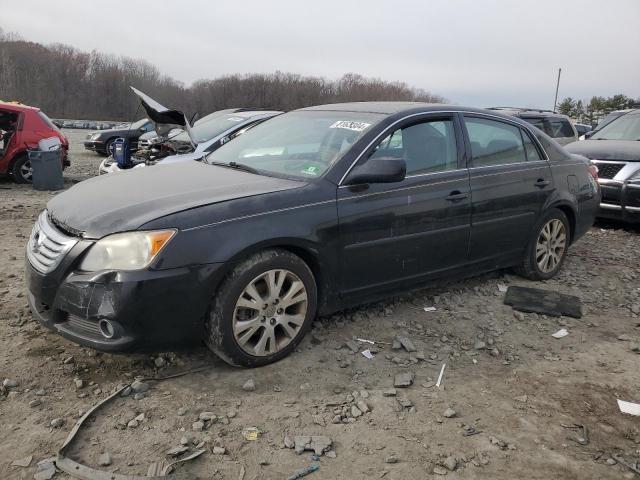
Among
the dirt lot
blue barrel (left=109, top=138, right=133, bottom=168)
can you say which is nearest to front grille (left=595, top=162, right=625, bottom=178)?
the dirt lot

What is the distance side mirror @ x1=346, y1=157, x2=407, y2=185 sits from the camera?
3570mm

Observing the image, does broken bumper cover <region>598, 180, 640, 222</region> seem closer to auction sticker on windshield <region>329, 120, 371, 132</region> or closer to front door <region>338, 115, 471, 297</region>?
front door <region>338, 115, 471, 297</region>

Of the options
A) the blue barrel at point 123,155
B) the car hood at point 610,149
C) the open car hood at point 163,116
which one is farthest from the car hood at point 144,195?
the car hood at point 610,149

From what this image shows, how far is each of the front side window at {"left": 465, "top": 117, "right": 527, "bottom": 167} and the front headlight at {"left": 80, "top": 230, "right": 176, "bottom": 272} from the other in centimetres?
269

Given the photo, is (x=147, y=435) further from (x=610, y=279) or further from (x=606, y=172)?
(x=606, y=172)

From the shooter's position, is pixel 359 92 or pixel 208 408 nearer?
pixel 208 408

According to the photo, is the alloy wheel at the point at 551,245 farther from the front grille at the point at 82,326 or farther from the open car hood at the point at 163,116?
the open car hood at the point at 163,116

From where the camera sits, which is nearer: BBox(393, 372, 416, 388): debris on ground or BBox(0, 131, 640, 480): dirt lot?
BBox(0, 131, 640, 480): dirt lot

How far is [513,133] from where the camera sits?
4910mm

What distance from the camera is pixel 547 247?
5199mm

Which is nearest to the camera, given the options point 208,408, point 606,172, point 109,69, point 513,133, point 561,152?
point 208,408

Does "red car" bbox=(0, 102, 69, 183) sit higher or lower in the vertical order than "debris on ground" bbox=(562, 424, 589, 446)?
higher

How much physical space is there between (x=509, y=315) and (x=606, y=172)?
448cm

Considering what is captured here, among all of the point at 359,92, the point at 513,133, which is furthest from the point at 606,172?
the point at 359,92
